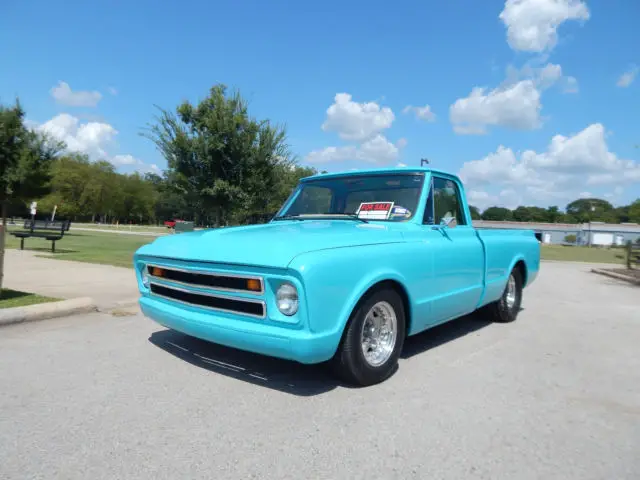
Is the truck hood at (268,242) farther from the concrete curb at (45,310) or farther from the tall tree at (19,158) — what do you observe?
the tall tree at (19,158)

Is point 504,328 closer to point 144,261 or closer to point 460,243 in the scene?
point 460,243

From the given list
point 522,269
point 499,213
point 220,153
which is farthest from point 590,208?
point 522,269

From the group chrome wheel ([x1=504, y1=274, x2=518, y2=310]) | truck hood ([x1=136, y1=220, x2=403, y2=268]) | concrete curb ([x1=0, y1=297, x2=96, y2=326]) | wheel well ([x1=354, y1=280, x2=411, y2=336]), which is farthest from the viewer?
chrome wheel ([x1=504, y1=274, x2=518, y2=310])

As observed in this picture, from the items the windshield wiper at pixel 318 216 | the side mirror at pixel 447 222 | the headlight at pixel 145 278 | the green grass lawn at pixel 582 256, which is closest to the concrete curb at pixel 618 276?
the green grass lawn at pixel 582 256

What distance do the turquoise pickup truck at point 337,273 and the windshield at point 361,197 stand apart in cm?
1

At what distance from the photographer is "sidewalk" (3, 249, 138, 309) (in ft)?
22.2

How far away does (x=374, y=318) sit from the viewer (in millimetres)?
3549

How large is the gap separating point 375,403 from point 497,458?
894mm

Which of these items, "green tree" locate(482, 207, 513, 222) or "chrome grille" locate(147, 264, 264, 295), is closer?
"chrome grille" locate(147, 264, 264, 295)

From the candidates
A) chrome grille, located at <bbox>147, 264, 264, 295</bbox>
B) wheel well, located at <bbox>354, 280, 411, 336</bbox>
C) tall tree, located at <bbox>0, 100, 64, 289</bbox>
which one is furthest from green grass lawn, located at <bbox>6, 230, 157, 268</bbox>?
wheel well, located at <bbox>354, 280, 411, 336</bbox>

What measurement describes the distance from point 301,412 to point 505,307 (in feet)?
12.7

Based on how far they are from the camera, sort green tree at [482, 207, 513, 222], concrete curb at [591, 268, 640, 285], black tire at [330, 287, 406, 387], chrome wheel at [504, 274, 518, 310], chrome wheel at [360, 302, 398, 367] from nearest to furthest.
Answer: black tire at [330, 287, 406, 387], chrome wheel at [360, 302, 398, 367], chrome wheel at [504, 274, 518, 310], concrete curb at [591, 268, 640, 285], green tree at [482, 207, 513, 222]

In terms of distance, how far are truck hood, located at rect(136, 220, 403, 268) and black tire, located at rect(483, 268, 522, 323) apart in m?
2.61

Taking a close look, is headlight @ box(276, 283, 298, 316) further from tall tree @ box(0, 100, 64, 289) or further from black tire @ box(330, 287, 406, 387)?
tall tree @ box(0, 100, 64, 289)
